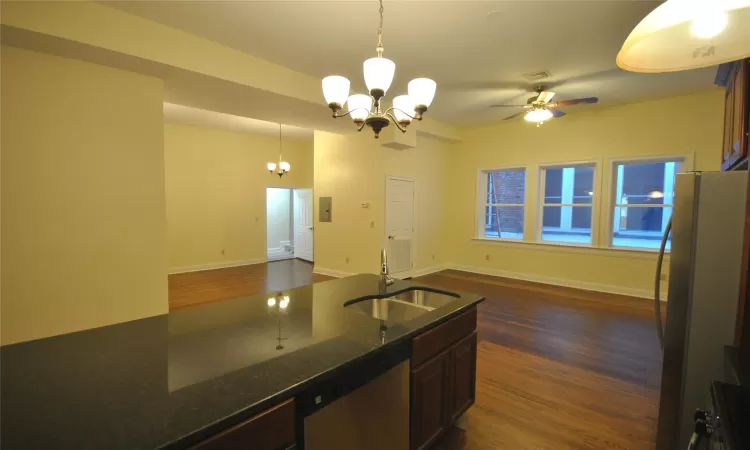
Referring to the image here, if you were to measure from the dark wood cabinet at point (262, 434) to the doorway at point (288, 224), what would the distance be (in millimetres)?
7697

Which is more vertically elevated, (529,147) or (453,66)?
(453,66)

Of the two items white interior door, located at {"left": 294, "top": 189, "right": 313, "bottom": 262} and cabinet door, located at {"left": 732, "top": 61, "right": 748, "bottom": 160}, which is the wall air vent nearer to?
cabinet door, located at {"left": 732, "top": 61, "right": 748, "bottom": 160}

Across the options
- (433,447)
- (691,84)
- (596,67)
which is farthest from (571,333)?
(691,84)

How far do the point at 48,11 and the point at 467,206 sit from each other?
6585 mm

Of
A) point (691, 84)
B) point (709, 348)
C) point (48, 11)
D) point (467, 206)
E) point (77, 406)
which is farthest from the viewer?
point (467, 206)

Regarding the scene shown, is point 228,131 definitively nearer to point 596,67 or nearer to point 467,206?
point 467,206

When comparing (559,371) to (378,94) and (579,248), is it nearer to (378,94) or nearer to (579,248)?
(378,94)

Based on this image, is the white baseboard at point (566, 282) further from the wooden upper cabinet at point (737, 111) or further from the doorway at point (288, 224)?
the doorway at point (288, 224)

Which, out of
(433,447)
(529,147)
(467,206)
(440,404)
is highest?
(529,147)

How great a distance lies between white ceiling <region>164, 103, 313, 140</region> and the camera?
5930mm

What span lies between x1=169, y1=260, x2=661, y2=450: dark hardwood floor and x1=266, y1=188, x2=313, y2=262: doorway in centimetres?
325

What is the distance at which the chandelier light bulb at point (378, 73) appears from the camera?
2.06 metres

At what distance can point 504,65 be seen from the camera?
12.5 feet

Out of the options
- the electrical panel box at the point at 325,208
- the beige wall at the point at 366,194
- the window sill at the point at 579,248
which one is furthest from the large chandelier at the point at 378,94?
the window sill at the point at 579,248
